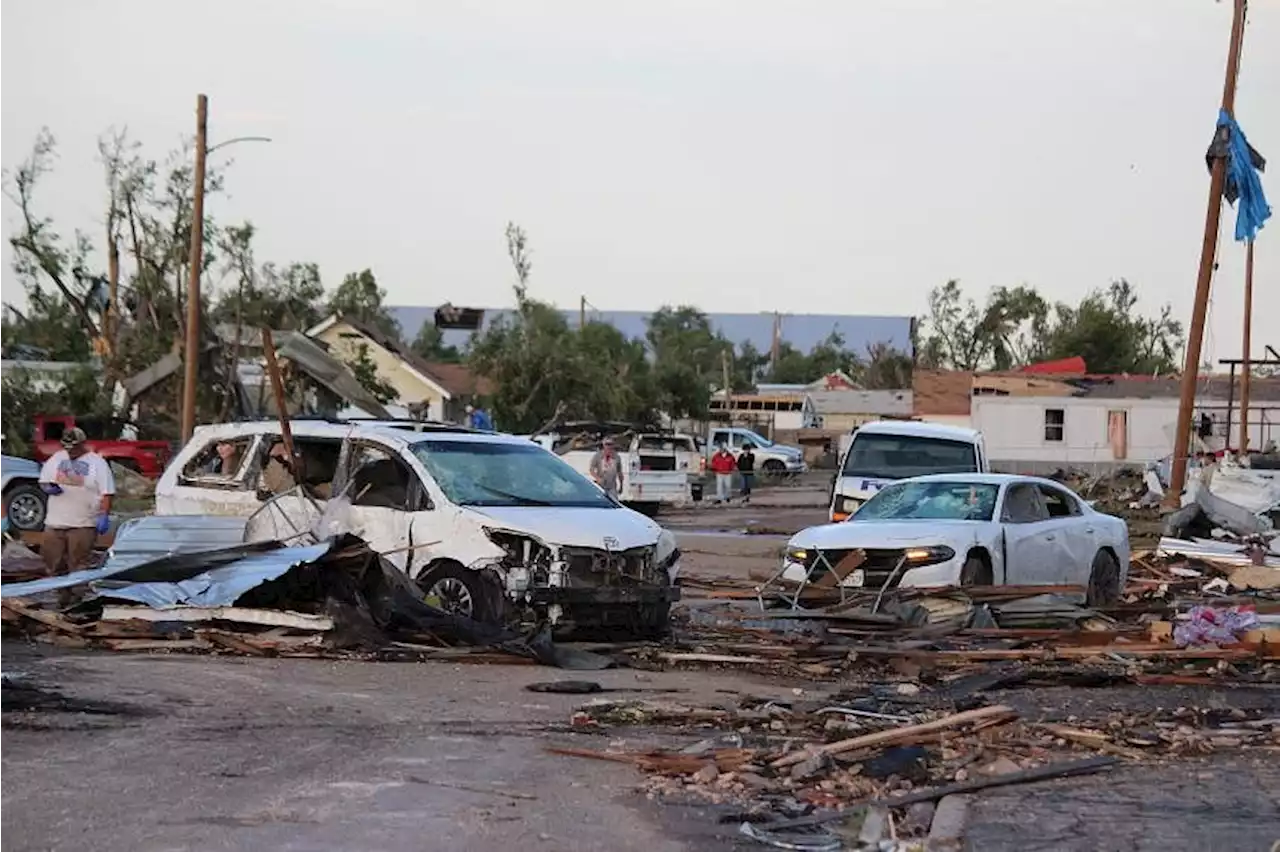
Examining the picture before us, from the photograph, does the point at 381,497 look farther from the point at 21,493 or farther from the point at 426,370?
the point at 426,370

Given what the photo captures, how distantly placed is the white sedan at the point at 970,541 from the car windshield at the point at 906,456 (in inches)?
215

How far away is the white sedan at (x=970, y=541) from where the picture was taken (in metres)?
15.8

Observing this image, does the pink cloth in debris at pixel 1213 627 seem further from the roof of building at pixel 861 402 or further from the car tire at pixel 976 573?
the roof of building at pixel 861 402

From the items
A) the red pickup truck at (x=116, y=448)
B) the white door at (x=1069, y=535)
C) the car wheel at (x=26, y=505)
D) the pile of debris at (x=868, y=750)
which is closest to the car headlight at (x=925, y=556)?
the white door at (x=1069, y=535)

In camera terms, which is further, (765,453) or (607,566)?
(765,453)

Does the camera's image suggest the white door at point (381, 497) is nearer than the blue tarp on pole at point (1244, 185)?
Yes

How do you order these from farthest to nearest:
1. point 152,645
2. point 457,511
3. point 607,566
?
point 457,511 < point 607,566 < point 152,645

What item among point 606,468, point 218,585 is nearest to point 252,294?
point 606,468

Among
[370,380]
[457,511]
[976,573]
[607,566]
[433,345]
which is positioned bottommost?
[976,573]

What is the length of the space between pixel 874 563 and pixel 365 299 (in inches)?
3446

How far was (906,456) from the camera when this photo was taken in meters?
24.7

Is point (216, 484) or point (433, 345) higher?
point (433, 345)

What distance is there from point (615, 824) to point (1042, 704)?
164 inches

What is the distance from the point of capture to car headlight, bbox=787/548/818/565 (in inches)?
631
